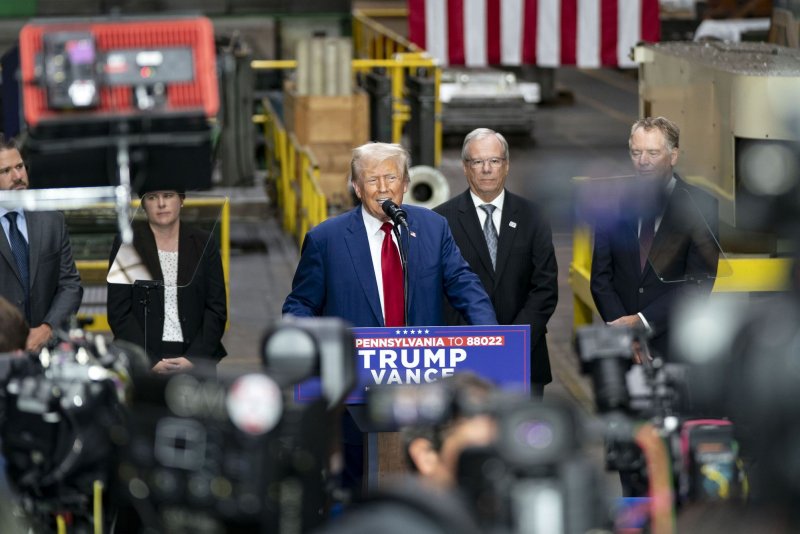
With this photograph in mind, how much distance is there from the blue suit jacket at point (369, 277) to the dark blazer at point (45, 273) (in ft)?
4.31

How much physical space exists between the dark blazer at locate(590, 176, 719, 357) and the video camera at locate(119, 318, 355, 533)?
9.76 feet

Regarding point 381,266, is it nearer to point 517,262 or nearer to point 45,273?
point 517,262

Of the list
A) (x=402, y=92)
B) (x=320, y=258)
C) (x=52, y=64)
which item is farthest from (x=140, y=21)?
(x=402, y=92)

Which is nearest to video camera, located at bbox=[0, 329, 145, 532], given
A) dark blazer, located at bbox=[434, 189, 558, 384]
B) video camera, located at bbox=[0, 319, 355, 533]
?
video camera, located at bbox=[0, 319, 355, 533]

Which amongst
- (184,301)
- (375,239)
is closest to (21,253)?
(184,301)

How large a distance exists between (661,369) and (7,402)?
1637 mm

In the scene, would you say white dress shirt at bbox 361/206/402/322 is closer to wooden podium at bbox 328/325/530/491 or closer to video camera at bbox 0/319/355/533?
wooden podium at bbox 328/325/530/491

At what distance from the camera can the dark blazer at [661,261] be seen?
6777 mm

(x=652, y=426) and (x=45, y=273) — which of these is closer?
(x=652, y=426)

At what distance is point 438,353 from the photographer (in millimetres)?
5957

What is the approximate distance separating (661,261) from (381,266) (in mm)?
1358

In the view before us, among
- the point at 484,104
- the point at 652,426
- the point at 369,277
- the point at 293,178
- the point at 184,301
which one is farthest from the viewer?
the point at 484,104

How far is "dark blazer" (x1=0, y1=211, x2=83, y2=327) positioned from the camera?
282 inches

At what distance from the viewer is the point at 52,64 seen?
424 centimetres
